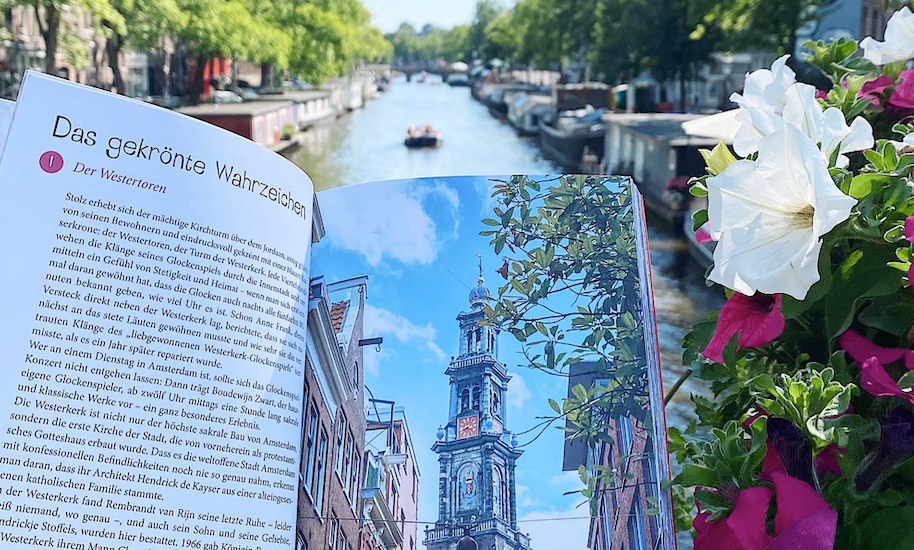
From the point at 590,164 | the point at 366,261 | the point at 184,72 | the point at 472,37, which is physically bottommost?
the point at 366,261

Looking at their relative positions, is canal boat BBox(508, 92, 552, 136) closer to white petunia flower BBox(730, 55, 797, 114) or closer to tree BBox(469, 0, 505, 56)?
white petunia flower BBox(730, 55, 797, 114)

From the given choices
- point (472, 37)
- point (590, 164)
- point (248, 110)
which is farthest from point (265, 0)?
point (472, 37)

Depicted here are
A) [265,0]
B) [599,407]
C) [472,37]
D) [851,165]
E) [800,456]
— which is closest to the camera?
[800,456]

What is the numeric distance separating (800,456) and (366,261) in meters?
0.37

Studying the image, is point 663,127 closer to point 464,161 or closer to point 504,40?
point 464,161

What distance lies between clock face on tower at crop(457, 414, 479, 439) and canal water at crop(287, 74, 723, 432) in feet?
1.48

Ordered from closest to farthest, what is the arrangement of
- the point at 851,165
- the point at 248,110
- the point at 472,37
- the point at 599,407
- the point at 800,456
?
the point at 800,456 → the point at 599,407 → the point at 851,165 → the point at 248,110 → the point at 472,37

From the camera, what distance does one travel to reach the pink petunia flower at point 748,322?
61 cm

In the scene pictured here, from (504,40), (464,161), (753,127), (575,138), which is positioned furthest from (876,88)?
(504,40)

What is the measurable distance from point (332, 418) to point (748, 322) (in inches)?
12.9

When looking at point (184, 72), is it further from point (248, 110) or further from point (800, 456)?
point (800, 456)

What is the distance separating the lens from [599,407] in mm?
666

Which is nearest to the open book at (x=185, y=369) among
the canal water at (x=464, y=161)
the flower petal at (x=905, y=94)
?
the flower petal at (x=905, y=94)

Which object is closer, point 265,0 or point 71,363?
point 71,363
